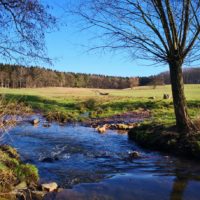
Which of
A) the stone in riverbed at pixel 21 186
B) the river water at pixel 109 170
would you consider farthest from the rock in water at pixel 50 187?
the stone in riverbed at pixel 21 186

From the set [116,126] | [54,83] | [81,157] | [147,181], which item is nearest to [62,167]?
[81,157]

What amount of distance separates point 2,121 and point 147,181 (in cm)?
432

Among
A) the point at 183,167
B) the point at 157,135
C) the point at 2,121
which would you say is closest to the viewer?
the point at 2,121

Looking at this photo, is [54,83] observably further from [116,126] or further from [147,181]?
[147,181]

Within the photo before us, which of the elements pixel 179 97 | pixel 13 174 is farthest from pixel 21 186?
pixel 179 97

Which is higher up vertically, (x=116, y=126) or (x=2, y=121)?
(x=2, y=121)

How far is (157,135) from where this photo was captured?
1736 centimetres

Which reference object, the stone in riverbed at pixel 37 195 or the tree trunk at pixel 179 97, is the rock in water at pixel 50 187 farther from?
the tree trunk at pixel 179 97

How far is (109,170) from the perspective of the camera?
12391 millimetres

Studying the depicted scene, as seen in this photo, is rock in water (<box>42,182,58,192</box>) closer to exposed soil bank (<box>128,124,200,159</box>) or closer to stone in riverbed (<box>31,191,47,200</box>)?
stone in riverbed (<box>31,191,47,200</box>)

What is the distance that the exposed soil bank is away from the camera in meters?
14.4

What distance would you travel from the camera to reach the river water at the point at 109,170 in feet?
31.8

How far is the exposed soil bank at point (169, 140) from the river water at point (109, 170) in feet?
1.78

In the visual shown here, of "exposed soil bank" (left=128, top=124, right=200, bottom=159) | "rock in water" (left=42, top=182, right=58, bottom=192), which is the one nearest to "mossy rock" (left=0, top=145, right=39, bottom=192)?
"rock in water" (left=42, top=182, right=58, bottom=192)
